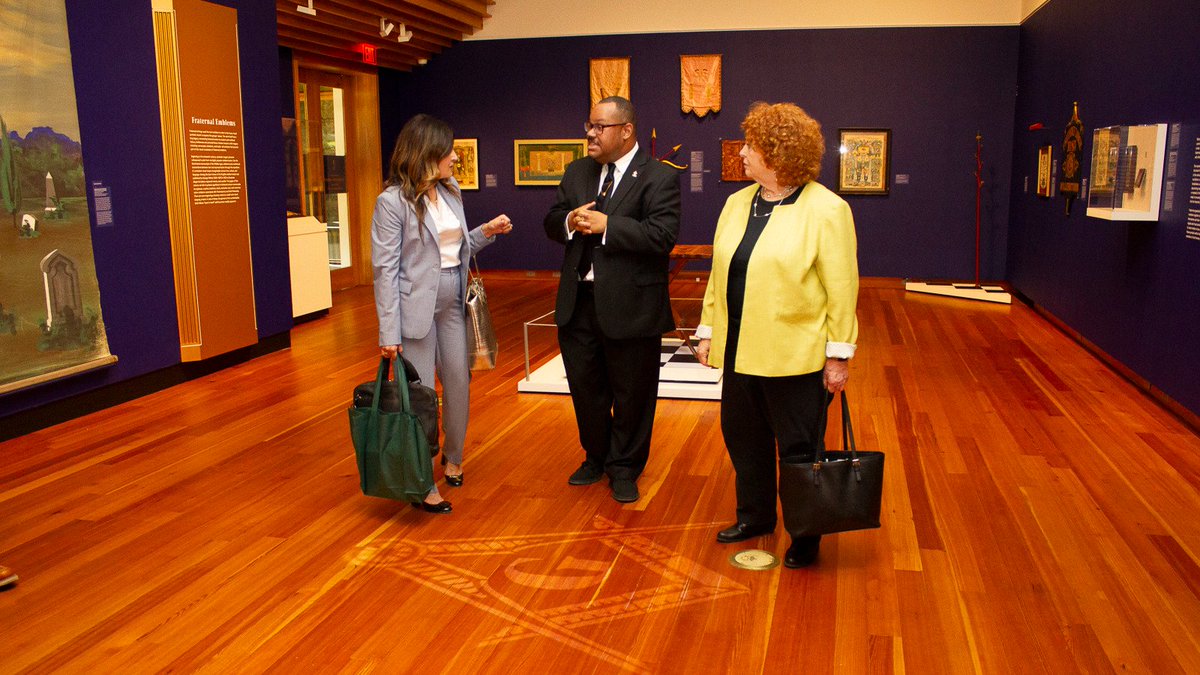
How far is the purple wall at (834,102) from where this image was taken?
1206cm

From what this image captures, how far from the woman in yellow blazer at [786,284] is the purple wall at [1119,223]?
3.35 meters

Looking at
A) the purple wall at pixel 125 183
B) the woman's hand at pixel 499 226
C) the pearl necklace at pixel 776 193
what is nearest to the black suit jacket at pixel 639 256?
the woman's hand at pixel 499 226

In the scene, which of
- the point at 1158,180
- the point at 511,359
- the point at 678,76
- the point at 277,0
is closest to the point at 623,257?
the point at 511,359

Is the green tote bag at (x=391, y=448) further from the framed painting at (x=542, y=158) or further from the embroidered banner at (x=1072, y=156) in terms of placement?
the framed painting at (x=542, y=158)

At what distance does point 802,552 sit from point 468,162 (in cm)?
1082

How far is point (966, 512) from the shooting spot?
4145mm

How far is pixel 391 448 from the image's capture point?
154 inches

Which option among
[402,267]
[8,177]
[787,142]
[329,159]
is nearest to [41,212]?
[8,177]

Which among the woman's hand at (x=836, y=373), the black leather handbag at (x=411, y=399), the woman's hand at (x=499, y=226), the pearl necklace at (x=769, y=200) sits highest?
the pearl necklace at (x=769, y=200)

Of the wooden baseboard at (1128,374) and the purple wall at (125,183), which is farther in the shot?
the purple wall at (125,183)

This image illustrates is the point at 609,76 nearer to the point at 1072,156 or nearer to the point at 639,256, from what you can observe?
the point at 1072,156

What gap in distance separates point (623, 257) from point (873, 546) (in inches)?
60.3

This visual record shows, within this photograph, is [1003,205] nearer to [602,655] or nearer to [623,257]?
[623,257]

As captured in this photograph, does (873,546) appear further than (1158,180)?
No
